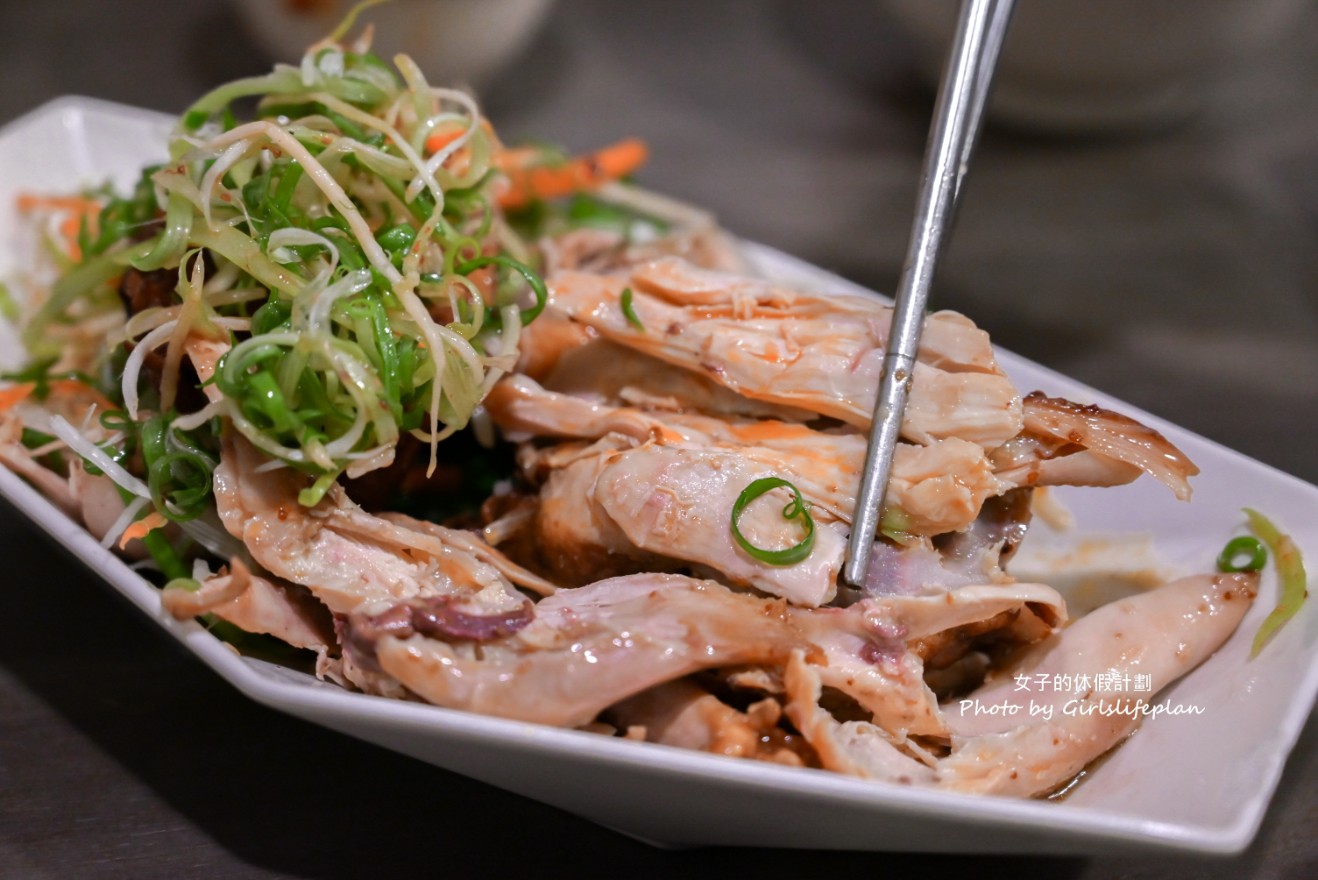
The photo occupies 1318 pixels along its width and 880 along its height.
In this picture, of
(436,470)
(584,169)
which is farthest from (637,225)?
(436,470)

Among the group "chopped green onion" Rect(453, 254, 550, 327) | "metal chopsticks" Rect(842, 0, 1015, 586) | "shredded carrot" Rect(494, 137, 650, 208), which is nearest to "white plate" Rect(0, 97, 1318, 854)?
"metal chopsticks" Rect(842, 0, 1015, 586)

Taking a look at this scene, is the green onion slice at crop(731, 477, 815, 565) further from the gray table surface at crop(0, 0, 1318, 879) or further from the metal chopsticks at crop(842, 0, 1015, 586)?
the gray table surface at crop(0, 0, 1318, 879)

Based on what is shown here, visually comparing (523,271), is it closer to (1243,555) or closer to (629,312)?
(629,312)

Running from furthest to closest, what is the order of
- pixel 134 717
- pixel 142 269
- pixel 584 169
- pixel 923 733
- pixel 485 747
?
pixel 584 169, pixel 134 717, pixel 142 269, pixel 923 733, pixel 485 747

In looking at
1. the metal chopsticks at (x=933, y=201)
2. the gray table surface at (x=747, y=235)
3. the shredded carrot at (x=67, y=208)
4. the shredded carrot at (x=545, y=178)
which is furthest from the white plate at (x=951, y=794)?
the shredded carrot at (x=545, y=178)

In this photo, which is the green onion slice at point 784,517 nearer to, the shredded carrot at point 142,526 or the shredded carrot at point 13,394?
the shredded carrot at point 142,526

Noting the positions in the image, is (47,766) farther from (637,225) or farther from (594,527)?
(637,225)
